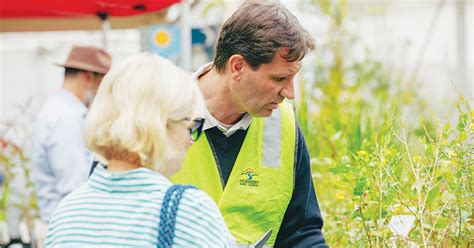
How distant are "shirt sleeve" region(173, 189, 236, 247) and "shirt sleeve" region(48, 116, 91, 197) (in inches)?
118

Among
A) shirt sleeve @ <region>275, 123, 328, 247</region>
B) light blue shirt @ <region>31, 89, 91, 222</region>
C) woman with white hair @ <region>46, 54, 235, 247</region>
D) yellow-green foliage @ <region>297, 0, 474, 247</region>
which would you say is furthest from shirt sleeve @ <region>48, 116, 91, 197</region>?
woman with white hair @ <region>46, 54, 235, 247</region>

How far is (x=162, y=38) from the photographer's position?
19.1 ft

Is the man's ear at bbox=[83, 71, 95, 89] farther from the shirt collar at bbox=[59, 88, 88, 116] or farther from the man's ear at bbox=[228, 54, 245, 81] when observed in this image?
the man's ear at bbox=[228, 54, 245, 81]

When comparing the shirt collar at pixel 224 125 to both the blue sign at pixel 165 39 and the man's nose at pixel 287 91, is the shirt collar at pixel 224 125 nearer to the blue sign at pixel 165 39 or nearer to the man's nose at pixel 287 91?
the man's nose at pixel 287 91

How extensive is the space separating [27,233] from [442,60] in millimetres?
6515

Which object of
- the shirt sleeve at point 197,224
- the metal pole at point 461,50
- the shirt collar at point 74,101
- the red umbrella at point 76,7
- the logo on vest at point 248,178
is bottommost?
Answer: the metal pole at point 461,50

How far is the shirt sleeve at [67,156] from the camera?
179 inches

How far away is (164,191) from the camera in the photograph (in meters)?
1.66

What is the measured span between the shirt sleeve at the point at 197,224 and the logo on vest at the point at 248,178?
0.81 meters

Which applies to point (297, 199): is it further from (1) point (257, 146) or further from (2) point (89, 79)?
(2) point (89, 79)

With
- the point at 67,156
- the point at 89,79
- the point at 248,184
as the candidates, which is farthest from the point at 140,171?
the point at 89,79

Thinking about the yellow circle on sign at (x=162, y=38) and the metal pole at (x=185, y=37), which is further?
the yellow circle on sign at (x=162, y=38)

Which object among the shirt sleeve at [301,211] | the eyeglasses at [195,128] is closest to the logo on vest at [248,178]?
the shirt sleeve at [301,211]

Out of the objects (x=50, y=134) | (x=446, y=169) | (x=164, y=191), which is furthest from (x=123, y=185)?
(x=50, y=134)
